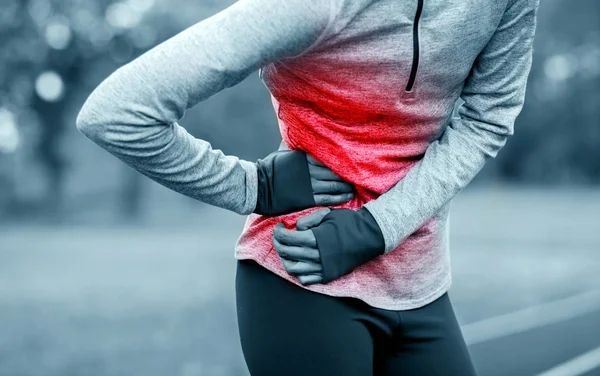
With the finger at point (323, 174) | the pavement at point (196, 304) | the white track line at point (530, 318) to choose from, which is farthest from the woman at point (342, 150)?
the white track line at point (530, 318)

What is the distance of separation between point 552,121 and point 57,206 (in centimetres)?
2023

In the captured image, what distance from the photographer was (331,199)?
1.54 metres

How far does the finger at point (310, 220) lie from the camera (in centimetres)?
151

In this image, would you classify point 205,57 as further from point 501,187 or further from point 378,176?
point 501,187

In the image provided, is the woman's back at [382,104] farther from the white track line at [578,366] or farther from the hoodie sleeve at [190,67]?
the white track line at [578,366]

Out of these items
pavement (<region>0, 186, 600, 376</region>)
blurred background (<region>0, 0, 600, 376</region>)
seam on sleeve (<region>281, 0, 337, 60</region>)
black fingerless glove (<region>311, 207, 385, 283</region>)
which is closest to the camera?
seam on sleeve (<region>281, 0, 337, 60</region>)

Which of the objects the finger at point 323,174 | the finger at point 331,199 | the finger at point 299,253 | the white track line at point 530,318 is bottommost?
the white track line at point 530,318

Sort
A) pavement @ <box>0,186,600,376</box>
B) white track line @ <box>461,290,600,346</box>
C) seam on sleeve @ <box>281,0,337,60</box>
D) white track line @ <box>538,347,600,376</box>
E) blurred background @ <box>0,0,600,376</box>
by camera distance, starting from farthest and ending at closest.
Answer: white track line @ <box>461,290,600,346</box>, blurred background @ <box>0,0,600,376</box>, pavement @ <box>0,186,600,376</box>, white track line @ <box>538,347,600,376</box>, seam on sleeve @ <box>281,0,337,60</box>

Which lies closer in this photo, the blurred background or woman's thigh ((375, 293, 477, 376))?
woman's thigh ((375, 293, 477, 376))

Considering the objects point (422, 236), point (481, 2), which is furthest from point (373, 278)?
point (481, 2)

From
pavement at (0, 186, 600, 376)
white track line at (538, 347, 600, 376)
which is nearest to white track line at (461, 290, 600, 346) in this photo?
pavement at (0, 186, 600, 376)

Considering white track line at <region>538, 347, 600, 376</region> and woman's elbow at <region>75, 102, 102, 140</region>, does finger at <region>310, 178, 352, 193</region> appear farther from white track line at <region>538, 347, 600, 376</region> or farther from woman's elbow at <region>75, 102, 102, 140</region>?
white track line at <region>538, 347, 600, 376</region>

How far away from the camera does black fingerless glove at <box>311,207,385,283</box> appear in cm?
146

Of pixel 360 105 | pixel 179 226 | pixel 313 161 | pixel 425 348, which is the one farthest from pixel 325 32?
pixel 179 226
